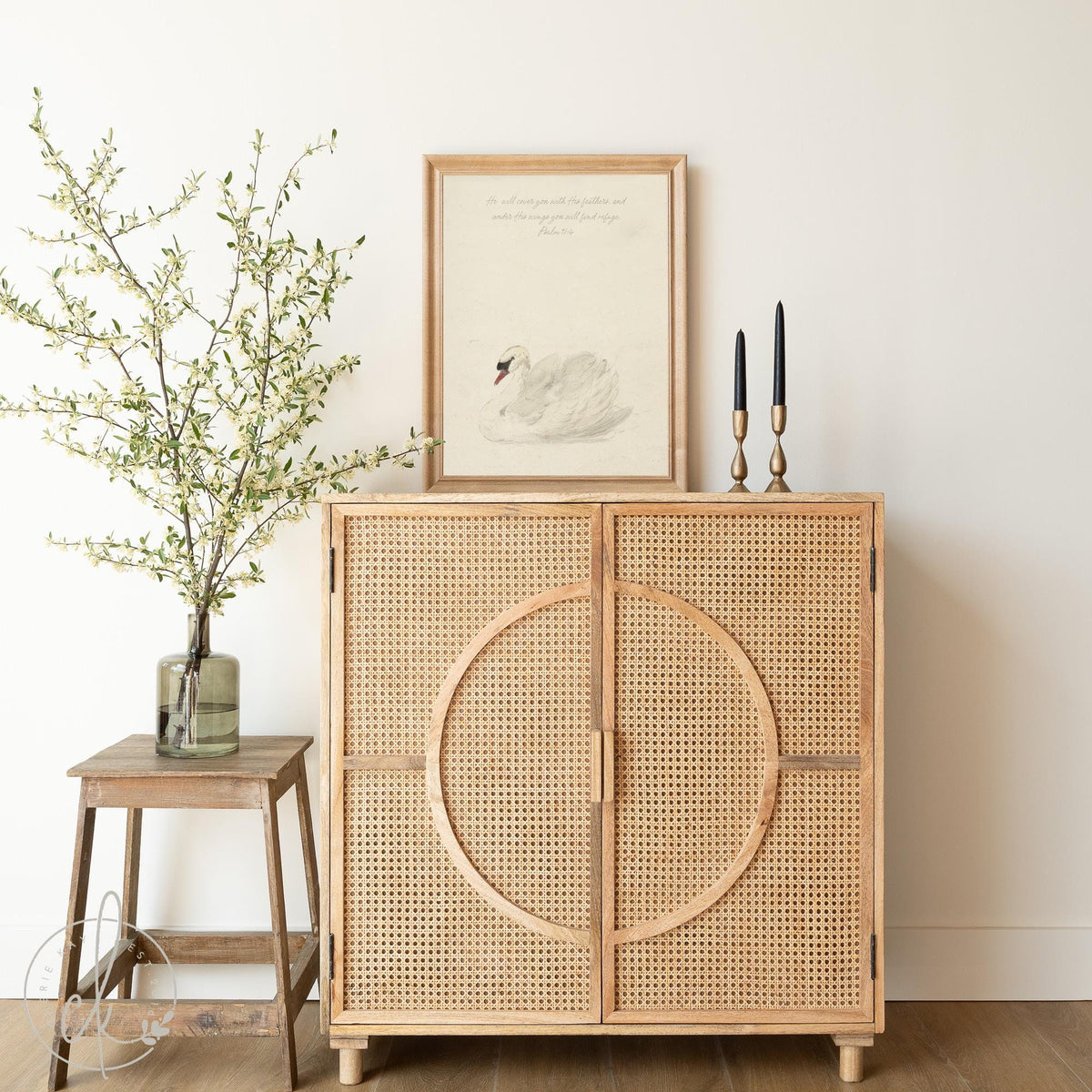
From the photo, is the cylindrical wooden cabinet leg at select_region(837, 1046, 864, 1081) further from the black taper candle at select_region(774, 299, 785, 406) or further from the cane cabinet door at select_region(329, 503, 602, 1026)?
the black taper candle at select_region(774, 299, 785, 406)

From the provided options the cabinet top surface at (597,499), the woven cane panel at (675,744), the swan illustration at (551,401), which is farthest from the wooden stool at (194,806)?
the swan illustration at (551,401)

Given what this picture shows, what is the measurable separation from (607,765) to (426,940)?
1.59 ft

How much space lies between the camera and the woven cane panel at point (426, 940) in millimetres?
1774

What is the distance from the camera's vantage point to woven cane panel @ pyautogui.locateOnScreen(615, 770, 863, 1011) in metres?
1.78

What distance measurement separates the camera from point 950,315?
7.14ft

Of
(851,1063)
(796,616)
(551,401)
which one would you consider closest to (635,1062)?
(851,1063)

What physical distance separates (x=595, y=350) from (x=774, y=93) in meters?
0.73

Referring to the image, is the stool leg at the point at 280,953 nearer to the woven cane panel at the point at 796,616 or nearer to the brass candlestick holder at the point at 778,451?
the woven cane panel at the point at 796,616

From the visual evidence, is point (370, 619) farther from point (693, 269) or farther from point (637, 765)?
point (693, 269)

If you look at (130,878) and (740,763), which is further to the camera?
(130,878)

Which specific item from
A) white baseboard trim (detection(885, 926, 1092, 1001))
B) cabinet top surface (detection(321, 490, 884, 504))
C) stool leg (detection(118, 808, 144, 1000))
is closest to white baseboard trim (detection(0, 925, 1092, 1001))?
white baseboard trim (detection(885, 926, 1092, 1001))

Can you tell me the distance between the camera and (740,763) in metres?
1.78

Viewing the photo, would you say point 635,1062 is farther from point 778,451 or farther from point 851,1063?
point 778,451

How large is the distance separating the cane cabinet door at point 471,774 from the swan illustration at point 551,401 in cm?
42
